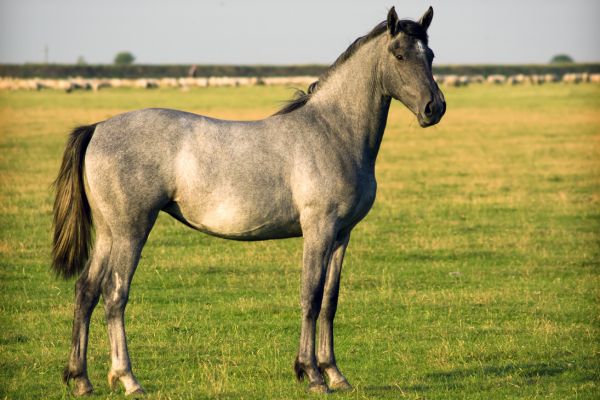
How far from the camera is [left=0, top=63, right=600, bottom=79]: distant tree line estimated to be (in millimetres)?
119375

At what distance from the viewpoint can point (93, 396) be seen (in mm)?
8812

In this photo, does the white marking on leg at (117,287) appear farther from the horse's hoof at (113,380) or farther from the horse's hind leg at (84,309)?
the horse's hoof at (113,380)

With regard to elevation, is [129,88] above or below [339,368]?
below

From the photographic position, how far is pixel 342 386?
30.1ft

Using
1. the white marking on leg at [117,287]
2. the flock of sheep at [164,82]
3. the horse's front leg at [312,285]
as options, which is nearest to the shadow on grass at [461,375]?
the horse's front leg at [312,285]

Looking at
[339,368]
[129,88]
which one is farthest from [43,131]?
[129,88]

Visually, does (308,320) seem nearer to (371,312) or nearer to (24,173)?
(371,312)

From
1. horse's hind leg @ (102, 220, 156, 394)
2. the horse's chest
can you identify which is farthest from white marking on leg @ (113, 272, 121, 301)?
the horse's chest

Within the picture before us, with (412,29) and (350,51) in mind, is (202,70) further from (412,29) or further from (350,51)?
(412,29)

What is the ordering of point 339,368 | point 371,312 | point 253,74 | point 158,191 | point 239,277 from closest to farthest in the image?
point 158,191, point 339,368, point 371,312, point 239,277, point 253,74

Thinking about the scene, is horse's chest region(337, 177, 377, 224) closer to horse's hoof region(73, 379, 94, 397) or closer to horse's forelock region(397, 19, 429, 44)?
horse's forelock region(397, 19, 429, 44)

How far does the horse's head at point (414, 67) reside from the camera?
344 inches

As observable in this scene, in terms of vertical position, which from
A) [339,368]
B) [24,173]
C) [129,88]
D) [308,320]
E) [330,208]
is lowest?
[129,88]

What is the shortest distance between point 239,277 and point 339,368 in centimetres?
475
